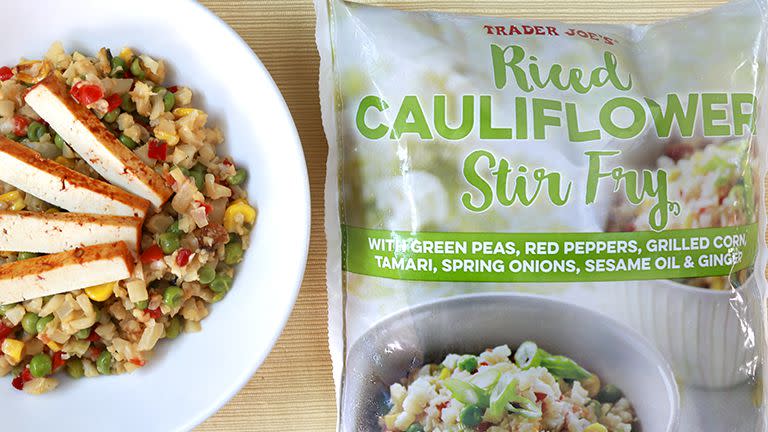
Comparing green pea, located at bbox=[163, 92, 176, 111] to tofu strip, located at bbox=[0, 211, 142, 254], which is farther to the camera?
green pea, located at bbox=[163, 92, 176, 111]

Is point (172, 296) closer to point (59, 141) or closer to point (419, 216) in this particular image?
point (59, 141)

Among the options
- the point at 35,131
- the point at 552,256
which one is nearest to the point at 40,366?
the point at 35,131

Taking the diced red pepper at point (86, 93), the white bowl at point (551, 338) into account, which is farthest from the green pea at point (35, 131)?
the white bowl at point (551, 338)

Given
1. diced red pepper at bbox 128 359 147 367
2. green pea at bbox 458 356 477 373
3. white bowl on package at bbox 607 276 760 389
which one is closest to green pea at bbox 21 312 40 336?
diced red pepper at bbox 128 359 147 367

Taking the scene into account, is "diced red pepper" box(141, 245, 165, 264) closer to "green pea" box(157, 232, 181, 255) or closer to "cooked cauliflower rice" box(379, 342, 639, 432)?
"green pea" box(157, 232, 181, 255)

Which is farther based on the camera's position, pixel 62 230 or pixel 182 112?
pixel 182 112
